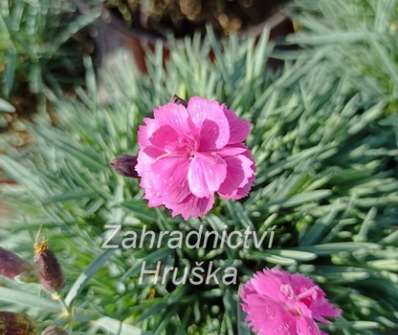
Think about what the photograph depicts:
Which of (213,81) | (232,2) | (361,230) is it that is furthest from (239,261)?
(232,2)

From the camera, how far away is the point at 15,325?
718mm

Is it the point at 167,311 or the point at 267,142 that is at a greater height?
the point at 267,142

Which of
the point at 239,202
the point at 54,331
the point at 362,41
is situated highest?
the point at 362,41

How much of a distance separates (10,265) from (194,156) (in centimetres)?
23

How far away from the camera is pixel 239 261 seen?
3.12 ft

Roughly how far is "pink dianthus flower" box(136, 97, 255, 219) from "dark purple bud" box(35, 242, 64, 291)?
13cm

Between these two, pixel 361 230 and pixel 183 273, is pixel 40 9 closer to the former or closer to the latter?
pixel 183 273

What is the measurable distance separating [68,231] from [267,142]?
34 centimetres

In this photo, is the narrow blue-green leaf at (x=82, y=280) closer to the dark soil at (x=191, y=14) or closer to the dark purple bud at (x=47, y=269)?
the dark purple bud at (x=47, y=269)

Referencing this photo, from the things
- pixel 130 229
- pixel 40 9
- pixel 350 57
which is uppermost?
pixel 40 9

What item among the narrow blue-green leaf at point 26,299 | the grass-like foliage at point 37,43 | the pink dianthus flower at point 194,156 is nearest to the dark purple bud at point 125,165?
the pink dianthus flower at point 194,156

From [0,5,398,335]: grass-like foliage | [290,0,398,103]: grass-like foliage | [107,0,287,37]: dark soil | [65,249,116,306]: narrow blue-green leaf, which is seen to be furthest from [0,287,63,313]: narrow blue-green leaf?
[107,0,287,37]: dark soil

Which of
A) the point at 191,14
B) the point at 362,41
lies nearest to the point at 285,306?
the point at 362,41

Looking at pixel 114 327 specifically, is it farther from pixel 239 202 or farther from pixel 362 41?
pixel 362 41
